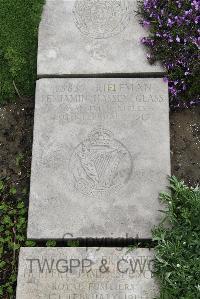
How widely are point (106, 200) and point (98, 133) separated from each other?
553 mm

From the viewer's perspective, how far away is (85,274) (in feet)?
11.7

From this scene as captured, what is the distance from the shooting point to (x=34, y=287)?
139 inches

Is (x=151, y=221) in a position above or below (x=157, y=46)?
below

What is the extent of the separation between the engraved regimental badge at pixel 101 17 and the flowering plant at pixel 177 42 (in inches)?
8.0

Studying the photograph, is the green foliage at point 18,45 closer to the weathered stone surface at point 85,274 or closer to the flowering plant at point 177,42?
the flowering plant at point 177,42

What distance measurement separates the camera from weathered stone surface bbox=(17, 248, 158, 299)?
3498mm

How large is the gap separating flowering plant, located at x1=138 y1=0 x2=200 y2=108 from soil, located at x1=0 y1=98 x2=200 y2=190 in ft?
0.55

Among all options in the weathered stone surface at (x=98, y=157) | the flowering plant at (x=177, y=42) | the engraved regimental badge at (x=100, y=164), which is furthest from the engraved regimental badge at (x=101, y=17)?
the engraved regimental badge at (x=100, y=164)

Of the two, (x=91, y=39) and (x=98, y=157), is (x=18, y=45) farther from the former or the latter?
(x=98, y=157)

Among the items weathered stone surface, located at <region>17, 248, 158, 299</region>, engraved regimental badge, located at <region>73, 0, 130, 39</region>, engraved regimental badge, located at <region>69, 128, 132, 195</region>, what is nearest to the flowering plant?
engraved regimental badge, located at <region>73, 0, 130, 39</region>

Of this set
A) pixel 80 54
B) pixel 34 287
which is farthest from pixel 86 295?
pixel 80 54

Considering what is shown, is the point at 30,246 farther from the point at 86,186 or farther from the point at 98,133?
the point at 98,133

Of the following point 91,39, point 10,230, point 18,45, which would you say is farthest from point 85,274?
point 18,45

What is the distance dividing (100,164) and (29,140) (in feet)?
2.73
